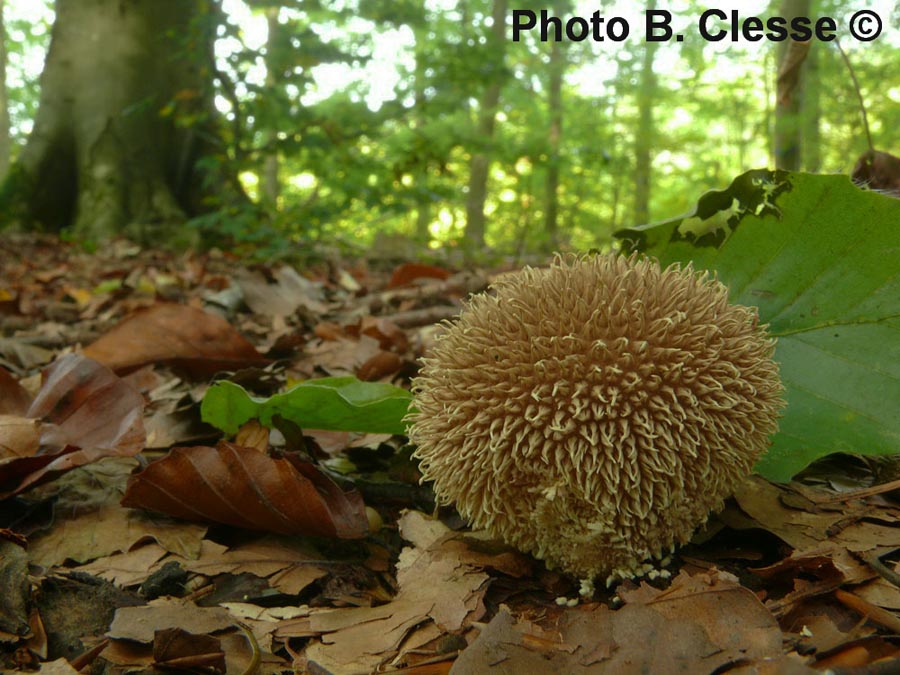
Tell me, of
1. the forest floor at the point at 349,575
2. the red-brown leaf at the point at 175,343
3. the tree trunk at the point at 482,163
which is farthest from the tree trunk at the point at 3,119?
the forest floor at the point at 349,575

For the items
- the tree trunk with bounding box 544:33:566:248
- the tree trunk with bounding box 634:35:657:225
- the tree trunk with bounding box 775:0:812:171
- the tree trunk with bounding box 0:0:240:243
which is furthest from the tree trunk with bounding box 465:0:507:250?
the tree trunk with bounding box 775:0:812:171

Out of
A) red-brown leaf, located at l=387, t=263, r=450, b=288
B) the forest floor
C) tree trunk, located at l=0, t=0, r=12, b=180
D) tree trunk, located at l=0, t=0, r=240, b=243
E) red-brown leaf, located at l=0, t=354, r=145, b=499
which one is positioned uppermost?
tree trunk, located at l=0, t=0, r=12, b=180

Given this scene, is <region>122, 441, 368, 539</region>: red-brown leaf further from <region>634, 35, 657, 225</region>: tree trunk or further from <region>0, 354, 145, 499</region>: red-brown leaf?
<region>634, 35, 657, 225</region>: tree trunk

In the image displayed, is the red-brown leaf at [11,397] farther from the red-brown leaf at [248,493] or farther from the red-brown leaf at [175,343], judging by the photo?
the red-brown leaf at [248,493]

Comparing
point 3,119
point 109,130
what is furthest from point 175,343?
point 3,119

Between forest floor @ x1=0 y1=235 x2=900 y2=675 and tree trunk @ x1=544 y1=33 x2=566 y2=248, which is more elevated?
tree trunk @ x1=544 y1=33 x2=566 y2=248

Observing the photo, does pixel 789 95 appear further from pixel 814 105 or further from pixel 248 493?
pixel 814 105

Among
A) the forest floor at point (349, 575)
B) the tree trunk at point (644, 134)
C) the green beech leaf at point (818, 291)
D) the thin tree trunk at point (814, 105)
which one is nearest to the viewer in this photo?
the forest floor at point (349, 575)

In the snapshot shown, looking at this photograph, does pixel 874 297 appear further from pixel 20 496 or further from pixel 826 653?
pixel 20 496
